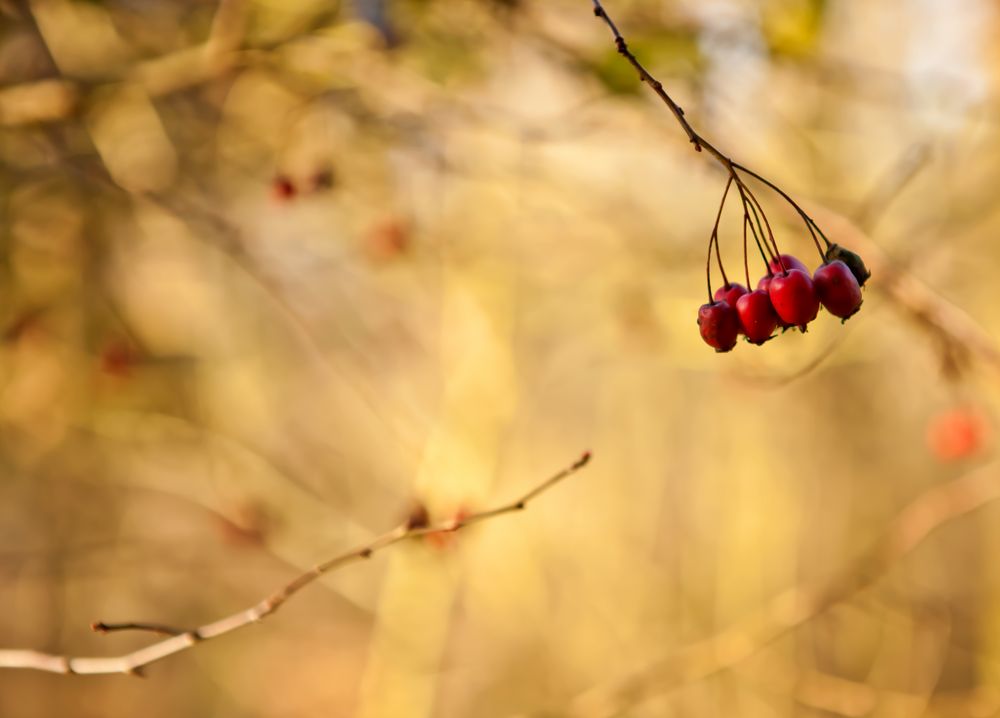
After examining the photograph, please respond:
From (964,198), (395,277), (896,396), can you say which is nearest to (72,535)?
(395,277)

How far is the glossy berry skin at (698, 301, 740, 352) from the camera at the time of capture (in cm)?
103

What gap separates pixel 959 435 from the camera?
2.35m

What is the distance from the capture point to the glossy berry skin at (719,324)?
1027mm

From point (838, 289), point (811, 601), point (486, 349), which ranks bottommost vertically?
point (838, 289)

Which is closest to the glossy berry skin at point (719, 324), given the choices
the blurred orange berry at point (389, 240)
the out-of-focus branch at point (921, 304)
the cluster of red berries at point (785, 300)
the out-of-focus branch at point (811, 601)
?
the cluster of red berries at point (785, 300)

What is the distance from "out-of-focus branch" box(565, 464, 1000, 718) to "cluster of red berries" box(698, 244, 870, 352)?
1345 millimetres

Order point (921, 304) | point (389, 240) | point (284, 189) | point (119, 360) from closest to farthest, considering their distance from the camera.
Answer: point (921, 304) < point (284, 189) < point (389, 240) < point (119, 360)

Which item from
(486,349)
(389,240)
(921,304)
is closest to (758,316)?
(921,304)

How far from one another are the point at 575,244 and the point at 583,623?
280 centimetres

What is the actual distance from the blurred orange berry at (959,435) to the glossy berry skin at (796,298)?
1.66 m

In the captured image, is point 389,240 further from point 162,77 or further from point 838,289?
point 838,289

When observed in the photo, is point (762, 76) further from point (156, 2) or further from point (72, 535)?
point (72, 535)

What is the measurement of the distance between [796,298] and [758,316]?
53mm

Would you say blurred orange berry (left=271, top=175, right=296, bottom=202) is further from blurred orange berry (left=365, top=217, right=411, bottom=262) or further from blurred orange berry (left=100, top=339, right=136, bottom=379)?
blurred orange berry (left=100, top=339, right=136, bottom=379)
